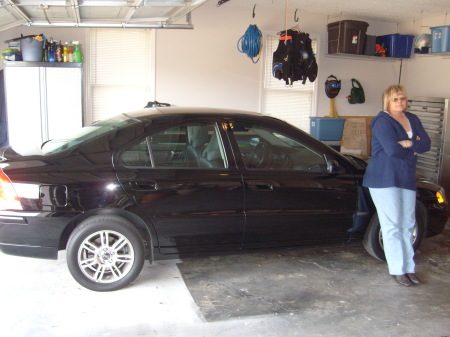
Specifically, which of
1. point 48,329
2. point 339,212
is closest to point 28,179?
point 48,329

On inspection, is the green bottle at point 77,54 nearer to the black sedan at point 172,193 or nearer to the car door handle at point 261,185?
the black sedan at point 172,193

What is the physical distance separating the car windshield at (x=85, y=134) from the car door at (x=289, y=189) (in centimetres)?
95

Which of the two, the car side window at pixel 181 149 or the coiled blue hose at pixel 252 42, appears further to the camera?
the coiled blue hose at pixel 252 42

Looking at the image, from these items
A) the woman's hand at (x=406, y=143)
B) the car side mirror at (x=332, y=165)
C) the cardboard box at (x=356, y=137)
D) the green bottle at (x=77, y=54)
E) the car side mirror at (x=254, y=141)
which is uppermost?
the green bottle at (x=77, y=54)

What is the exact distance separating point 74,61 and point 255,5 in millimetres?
3255

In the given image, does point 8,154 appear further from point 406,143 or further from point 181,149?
point 406,143

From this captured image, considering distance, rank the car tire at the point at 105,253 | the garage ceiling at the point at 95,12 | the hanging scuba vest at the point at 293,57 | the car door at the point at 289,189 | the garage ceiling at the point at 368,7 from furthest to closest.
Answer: the garage ceiling at the point at 368,7, the hanging scuba vest at the point at 293,57, the garage ceiling at the point at 95,12, the car door at the point at 289,189, the car tire at the point at 105,253

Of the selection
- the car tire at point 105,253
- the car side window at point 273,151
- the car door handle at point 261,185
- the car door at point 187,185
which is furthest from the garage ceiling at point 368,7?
the car tire at point 105,253

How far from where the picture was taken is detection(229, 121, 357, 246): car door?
12.5 ft

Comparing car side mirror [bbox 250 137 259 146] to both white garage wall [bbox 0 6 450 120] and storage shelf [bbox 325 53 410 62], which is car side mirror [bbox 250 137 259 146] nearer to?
white garage wall [bbox 0 6 450 120]

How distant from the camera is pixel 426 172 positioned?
801 centimetres

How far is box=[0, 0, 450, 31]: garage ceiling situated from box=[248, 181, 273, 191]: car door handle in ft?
7.22

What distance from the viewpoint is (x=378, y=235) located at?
13.9ft

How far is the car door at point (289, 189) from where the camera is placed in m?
3.82
